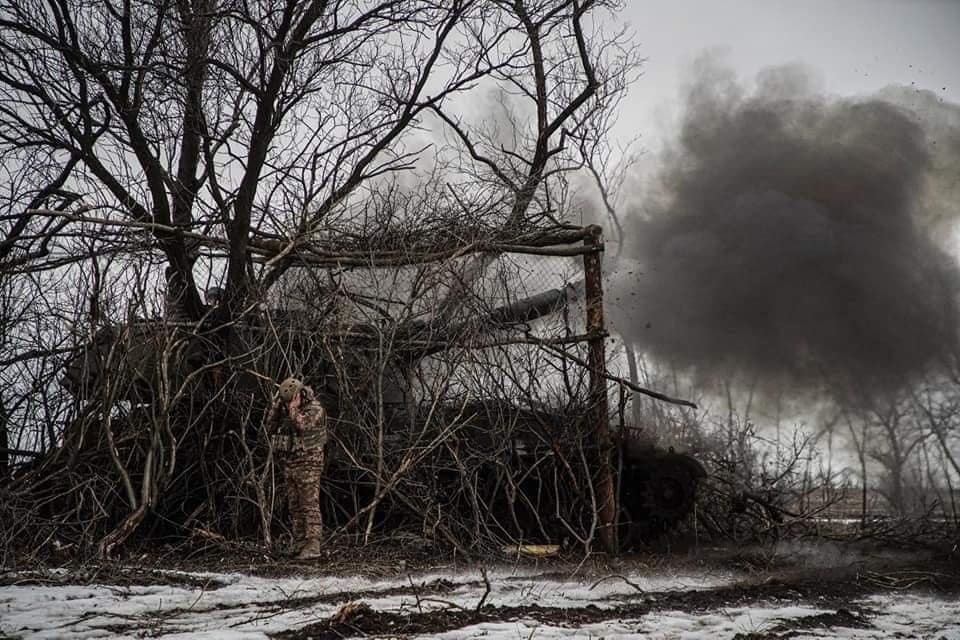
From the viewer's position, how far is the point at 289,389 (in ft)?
25.6

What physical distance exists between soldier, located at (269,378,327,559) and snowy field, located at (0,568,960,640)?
90 cm

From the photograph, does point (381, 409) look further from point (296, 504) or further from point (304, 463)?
point (296, 504)

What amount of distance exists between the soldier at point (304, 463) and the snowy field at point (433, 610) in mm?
905

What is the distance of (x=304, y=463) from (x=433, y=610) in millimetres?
2697

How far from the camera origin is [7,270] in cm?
905

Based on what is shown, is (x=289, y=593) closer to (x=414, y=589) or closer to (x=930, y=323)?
(x=414, y=589)

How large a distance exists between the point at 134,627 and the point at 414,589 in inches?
83.8

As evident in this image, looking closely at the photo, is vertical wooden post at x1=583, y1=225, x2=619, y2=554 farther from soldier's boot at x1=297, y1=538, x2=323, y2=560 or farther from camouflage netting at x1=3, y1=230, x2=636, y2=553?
soldier's boot at x1=297, y1=538, x2=323, y2=560

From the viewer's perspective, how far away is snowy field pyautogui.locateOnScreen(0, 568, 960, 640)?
5113mm

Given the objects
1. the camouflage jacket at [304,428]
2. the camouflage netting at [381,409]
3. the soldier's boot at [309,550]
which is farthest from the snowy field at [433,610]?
the camouflage netting at [381,409]

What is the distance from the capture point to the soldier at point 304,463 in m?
7.78

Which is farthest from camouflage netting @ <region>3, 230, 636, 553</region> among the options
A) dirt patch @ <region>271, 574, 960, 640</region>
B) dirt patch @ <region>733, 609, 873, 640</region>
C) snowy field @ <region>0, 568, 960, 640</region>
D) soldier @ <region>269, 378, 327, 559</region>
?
dirt patch @ <region>733, 609, 873, 640</region>

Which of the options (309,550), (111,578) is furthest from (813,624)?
(111,578)

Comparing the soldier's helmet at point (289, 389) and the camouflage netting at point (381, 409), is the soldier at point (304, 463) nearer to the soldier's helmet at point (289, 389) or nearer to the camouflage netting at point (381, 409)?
the soldier's helmet at point (289, 389)
